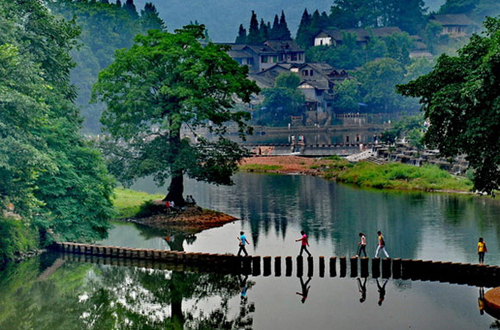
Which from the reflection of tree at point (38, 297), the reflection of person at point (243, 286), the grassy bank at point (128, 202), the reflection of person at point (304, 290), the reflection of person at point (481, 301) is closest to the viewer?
the reflection of person at point (481, 301)

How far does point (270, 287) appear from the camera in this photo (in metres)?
42.3

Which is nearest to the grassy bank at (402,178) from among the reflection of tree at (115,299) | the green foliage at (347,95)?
the reflection of tree at (115,299)

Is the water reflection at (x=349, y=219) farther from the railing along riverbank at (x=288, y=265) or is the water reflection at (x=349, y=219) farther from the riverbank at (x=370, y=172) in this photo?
the railing along riverbank at (x=288, y=265)

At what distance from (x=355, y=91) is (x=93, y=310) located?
5707 inches

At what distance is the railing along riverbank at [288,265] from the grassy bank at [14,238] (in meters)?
1.67

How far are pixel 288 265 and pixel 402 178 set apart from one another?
41.7 meters

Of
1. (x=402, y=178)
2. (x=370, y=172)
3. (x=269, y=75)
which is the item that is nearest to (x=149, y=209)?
(x=402, y=178)

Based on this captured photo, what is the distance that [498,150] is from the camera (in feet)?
128

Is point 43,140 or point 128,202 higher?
point 43,140

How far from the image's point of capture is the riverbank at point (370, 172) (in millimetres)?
79562

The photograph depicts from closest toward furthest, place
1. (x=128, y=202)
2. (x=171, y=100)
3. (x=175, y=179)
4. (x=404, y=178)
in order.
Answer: (x=175, y=179)
(x=171, y=100)
(x=128, y=202)
(x=404, y=178)

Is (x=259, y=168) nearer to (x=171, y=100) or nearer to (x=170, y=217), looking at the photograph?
(x=171, y=100)

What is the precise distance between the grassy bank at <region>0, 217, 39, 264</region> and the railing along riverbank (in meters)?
1.67

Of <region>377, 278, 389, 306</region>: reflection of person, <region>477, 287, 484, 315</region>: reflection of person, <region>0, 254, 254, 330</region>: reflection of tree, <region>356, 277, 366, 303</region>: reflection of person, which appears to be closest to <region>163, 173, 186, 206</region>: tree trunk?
<region>0, 254, 254, 330</region>: reflection of tree
